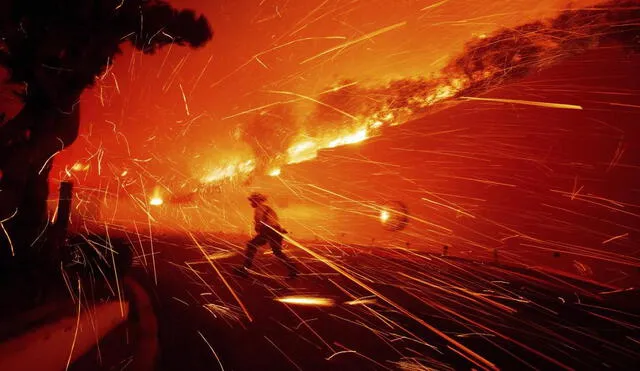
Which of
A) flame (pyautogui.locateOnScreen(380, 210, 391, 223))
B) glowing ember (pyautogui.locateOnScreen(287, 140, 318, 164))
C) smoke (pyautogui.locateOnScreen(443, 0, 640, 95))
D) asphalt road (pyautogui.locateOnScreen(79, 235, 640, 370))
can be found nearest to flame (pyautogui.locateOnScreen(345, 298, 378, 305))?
asphalt road (pyautogui.locateOnScreen(79, 235, 640, 370))

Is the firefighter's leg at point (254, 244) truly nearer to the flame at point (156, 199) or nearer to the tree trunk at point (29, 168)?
the flame at point (156, 199)

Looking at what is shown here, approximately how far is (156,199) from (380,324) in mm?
3905

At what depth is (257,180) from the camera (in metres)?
6.48

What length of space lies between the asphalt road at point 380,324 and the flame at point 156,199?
4.97 feet

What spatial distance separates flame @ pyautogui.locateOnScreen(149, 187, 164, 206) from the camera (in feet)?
19.2

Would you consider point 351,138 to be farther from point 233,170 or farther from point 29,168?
point 29,168

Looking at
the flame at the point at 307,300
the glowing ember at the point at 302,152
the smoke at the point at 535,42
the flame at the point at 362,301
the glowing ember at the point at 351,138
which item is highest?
the smoke at the point at 535,42

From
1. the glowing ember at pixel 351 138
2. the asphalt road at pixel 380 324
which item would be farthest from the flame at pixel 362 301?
the glowing ember at pixel 351 138

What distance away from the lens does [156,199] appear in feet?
19.6

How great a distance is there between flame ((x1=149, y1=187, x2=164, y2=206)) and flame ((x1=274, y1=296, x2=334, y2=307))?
246 cm

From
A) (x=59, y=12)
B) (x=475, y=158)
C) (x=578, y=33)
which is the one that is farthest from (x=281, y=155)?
(x=475, y=158)

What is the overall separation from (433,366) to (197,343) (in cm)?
248

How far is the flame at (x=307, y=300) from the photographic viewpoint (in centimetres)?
597

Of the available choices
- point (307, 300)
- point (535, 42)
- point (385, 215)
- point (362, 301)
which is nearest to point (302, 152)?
point (385, 215)
